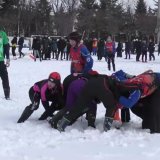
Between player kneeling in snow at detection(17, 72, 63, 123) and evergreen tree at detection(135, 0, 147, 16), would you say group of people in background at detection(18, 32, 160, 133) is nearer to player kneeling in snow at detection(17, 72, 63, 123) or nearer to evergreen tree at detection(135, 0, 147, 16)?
player kneeling in snow at detection(17, 72, 63, 123)

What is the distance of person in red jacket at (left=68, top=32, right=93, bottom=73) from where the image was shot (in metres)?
8.57

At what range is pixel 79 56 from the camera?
884cm

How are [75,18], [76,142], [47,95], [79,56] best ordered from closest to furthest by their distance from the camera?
[76,142] → [47,95] → [79,56] → [75,18]

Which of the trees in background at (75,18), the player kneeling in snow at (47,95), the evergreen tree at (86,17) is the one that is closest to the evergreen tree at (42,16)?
the trees in background at (75,18)

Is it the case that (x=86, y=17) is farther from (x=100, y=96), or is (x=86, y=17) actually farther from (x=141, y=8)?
(x=100, y=96)

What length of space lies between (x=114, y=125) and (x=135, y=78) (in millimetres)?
975

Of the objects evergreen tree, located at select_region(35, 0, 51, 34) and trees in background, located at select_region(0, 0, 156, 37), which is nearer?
trees in background, located at select_region(0, 0, 156, 37)

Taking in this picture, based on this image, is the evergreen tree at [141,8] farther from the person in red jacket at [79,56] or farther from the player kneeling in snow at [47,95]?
the player kneeling in snow at [47,95]

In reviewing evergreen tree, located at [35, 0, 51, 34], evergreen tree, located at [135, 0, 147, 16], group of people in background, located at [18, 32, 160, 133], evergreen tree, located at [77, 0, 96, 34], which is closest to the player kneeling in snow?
group of people in background, located at [18, 32, 160, 133]

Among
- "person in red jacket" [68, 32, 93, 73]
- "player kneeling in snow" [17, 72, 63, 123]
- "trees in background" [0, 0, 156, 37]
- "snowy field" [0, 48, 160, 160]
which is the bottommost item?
"snowy field" [0, 48, 160, 160]

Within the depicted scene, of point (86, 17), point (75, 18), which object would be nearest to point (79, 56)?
point (86, 17)

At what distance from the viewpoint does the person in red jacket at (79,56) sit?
8.57m

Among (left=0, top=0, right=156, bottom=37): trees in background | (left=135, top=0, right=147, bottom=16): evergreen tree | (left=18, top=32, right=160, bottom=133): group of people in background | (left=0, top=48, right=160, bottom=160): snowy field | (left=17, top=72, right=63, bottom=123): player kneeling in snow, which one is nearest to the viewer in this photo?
(left=0, top=48, right=160, bottom=160): snowy field

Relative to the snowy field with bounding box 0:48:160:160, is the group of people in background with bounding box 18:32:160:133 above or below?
above
